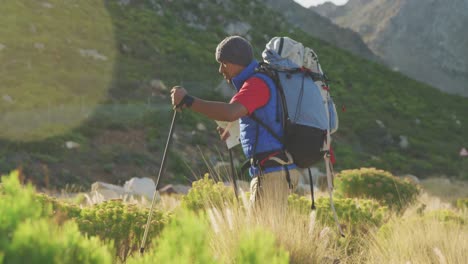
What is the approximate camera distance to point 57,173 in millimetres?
15492

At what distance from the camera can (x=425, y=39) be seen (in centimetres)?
13000

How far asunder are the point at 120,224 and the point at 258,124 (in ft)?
6.29

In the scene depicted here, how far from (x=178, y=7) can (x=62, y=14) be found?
12965mm

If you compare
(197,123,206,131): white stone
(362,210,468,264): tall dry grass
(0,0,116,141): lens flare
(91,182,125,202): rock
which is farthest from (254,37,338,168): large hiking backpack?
(197,123,206,131): white stone

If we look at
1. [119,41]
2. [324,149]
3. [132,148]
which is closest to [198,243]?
[324,149]

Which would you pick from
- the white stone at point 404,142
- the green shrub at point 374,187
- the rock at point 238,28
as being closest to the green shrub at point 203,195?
the green shrub at point 374,187

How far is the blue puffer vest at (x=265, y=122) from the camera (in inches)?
172

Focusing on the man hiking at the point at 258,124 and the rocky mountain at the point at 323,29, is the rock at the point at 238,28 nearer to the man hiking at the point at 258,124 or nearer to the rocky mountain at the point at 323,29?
the rocky mountain at the point at 323,29

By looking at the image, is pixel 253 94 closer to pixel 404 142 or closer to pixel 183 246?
pixel 183 246

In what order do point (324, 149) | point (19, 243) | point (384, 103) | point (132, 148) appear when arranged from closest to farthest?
point (19, 243) → point (324, 149) → point (132, 148) → point (384, 103)

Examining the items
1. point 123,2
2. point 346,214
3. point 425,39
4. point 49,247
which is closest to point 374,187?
point 346,214

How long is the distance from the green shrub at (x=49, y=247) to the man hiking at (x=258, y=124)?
2278 mm

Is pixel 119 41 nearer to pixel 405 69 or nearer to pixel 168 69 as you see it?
pixel 168 69

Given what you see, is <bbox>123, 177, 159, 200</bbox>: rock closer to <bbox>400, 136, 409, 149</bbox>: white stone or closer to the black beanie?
the black beanie
